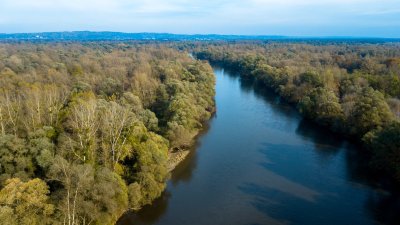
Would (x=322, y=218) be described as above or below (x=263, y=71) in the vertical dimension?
below

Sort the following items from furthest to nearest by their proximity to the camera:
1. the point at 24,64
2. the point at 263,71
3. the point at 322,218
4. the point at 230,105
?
the point at 263,71 → the point at 24,64 → the point at 230,105 → the point at 322,218

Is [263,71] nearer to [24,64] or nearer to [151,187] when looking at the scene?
[24,64]

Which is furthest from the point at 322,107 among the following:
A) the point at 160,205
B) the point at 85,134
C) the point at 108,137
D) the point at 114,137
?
the point at 85,134

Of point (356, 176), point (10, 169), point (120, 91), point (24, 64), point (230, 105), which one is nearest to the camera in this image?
point (10, 169)

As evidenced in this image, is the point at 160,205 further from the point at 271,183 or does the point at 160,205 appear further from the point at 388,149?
the point at 388,149

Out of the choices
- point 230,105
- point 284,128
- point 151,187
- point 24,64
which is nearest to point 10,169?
point 151,187

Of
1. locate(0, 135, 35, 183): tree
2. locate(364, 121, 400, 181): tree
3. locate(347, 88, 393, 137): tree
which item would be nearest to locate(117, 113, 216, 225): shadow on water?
locate(0, 135, 35, 183): tree

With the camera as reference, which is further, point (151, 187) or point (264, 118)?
point (264, 118)

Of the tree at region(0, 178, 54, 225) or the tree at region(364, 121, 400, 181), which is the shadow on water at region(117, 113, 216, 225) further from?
the tree at region(364, 121, 400, 181)
